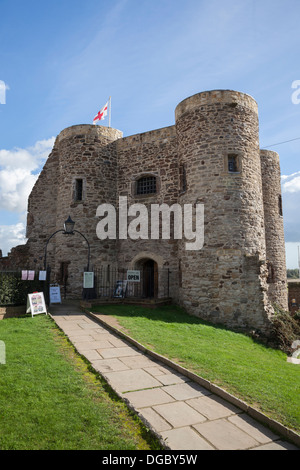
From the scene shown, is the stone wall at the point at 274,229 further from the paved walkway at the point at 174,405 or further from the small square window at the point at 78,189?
the paved walkway at the point at 174,405

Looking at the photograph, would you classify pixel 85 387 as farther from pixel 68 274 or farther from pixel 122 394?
pixel 68 274

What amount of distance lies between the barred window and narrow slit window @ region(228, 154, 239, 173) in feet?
13.2

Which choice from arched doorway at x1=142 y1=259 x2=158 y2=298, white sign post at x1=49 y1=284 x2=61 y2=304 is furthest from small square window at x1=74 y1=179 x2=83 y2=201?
white sign post at x1=49 y1=284 x2=61 y2=304

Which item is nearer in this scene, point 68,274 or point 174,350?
point 174,350

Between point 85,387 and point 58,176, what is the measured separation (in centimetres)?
1451


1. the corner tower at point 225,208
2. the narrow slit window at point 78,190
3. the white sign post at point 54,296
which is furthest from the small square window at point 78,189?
the corner tower at point 225,208

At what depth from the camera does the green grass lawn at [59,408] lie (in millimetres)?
3629

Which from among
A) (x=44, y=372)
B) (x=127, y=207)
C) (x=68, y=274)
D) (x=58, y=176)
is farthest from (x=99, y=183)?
(x=44, y=372)

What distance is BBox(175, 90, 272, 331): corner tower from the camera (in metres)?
12.0

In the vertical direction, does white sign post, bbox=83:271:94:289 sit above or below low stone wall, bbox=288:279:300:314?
above

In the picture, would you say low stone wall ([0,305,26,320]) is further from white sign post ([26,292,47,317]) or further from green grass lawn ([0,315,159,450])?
green grass lawn ([0,315,159,450])

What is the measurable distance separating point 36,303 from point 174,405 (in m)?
7.35

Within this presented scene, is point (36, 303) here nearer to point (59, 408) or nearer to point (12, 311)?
point (12, 311)

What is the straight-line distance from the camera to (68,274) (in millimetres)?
15375
